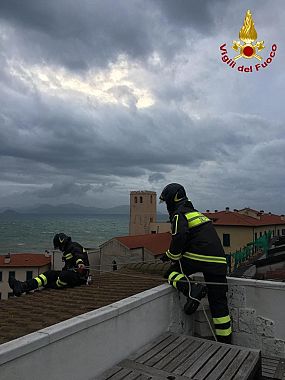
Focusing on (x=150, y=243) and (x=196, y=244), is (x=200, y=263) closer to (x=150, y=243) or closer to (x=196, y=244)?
(x=196, y=244)

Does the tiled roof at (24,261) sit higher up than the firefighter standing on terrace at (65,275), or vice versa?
the firefighter standing on terrace at (65,275)

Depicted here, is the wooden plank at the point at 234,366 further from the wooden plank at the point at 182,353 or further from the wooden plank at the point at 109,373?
the wooden plank at the point at 109,373

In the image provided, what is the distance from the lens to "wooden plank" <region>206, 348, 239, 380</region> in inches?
132

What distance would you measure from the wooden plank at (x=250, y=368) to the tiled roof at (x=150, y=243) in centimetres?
3454

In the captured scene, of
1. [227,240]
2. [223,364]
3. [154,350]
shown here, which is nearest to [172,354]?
[154,350]

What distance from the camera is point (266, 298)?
180 inches

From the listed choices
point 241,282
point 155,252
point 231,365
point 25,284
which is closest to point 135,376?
point 231,365

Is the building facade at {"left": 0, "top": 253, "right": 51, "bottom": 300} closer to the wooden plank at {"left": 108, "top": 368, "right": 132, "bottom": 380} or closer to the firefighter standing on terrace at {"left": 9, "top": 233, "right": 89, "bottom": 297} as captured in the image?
the firefighter standing on terrace at {"left": 9, "top": 233, "right": 89, "bottom": 297}

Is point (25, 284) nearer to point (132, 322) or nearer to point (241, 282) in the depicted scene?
point (132, 322)

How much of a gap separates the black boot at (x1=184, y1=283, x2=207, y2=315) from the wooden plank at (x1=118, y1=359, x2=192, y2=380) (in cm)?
131

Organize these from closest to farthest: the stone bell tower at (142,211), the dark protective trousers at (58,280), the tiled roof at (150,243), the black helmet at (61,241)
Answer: the dark protective trousers at (58,280) → the black helmet at (61,241) → the tiled roof at (150,243) → the stone bell tower at (142,211)

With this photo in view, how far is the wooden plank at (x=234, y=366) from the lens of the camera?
10.9 ft

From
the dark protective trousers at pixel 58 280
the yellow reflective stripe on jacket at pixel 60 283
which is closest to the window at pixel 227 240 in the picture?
the dark protective trousers at pixel 58 280

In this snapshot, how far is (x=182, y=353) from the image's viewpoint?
12.7 ft
